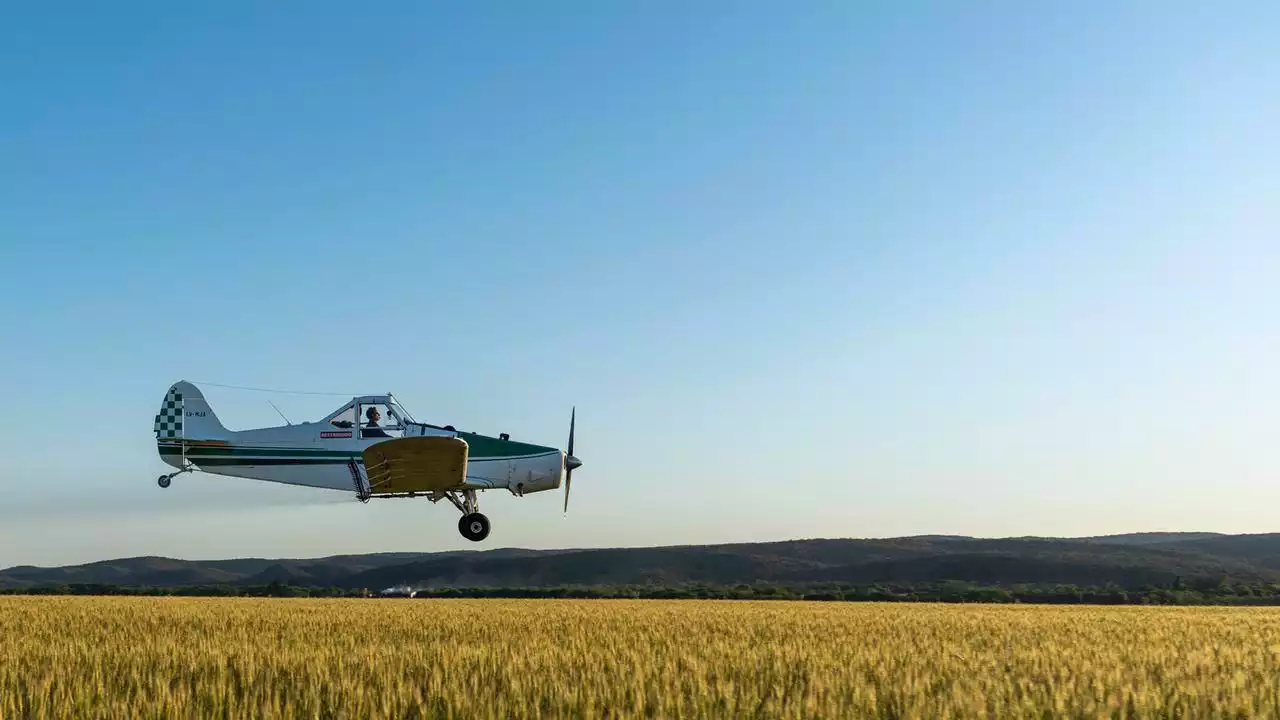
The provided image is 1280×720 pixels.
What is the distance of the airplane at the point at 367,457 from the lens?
2562cm

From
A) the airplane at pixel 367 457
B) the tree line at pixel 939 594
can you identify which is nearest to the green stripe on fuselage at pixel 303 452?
the airplane at pixel 367 457

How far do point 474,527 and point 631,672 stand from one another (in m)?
18.9

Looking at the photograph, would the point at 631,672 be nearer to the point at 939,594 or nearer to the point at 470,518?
the point at 470,518

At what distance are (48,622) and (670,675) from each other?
1403cm

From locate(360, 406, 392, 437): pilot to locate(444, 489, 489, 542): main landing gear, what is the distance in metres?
2.32

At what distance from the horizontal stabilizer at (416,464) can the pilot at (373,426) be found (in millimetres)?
1115

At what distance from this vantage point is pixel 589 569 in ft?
485

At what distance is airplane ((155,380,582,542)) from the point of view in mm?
25625

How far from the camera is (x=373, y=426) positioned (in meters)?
26.9

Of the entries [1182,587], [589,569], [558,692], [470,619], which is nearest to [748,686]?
[558,692]

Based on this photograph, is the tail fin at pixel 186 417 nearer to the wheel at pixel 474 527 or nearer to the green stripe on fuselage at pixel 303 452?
the green stripe on fuselage at pixel 303 452

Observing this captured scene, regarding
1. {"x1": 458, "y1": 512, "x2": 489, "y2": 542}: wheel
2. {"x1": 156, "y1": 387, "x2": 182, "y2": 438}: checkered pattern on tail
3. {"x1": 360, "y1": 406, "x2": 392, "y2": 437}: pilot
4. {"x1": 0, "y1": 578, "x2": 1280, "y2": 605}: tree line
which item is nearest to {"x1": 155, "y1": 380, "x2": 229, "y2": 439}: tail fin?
{"x1": 156, "y1": 387, "x2": 182, "y2": 438}: checkered pattern on tail

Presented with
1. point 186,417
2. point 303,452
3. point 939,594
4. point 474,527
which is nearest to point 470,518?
point 474,527

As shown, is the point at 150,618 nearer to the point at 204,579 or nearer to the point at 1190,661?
the point at 1190,661
